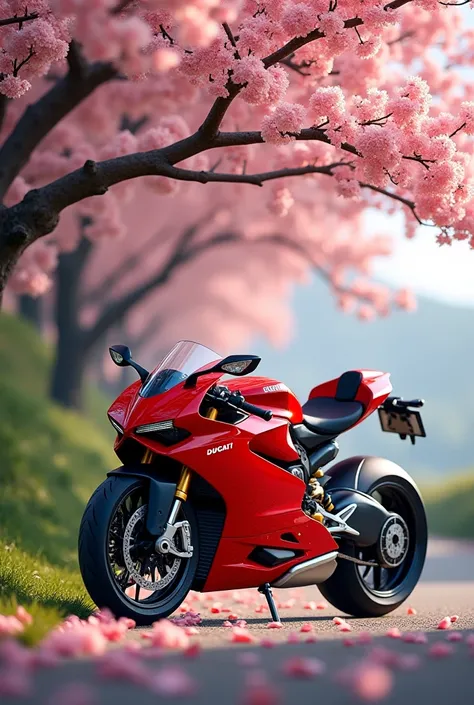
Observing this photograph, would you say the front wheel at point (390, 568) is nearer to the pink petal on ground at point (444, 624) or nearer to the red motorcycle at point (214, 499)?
the red motorcycle at point (214, 499)

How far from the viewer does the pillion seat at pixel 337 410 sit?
6.05 meters

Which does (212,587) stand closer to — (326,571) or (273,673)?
(326,571)

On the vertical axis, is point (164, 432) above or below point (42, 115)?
below

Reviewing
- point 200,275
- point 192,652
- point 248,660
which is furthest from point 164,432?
point 200,275

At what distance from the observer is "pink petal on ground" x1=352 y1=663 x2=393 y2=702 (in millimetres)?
3219

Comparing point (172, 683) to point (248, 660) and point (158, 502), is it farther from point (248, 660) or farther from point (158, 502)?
point (158, 502)

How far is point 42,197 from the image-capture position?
7.04m

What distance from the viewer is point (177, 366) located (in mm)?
5363

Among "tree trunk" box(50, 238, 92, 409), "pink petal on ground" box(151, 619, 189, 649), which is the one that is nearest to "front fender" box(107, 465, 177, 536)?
"pink petal on ground" box(151, 619, 189, 649)

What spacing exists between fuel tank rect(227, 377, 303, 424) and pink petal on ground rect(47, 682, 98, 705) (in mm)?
2670

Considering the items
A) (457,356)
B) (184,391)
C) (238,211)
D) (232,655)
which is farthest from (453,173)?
(457,356)

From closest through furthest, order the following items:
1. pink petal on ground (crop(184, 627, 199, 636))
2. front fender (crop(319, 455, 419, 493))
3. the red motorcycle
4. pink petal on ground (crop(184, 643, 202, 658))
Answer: pink petal on ground (crop(184, 643, 202, 658)) < pink petal on ground (crop(184, 627, 199, 636)) < the red motorcycle < front fender (crop(319, 455, 419, 493))

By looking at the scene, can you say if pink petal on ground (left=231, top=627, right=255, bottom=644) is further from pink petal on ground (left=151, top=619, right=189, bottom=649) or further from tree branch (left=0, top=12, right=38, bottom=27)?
tree branch (left=0, top=12, right=38, bottom=27)

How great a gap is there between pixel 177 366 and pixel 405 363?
67220 millimetres
